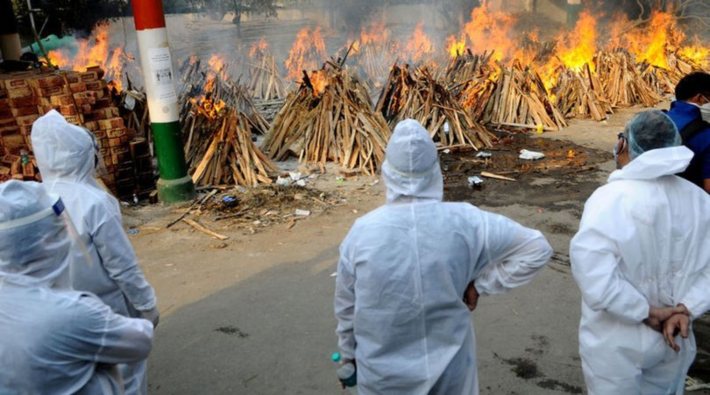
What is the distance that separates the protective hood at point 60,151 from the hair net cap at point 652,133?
3.01m

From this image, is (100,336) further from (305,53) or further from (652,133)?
(305,53)

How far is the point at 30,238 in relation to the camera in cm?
200

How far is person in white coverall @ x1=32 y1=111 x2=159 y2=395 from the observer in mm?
3098

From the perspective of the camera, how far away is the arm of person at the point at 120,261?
3.10 m

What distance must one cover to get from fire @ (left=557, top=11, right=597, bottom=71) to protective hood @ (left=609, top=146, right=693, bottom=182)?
12607mm

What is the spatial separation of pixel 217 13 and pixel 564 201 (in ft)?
43.7

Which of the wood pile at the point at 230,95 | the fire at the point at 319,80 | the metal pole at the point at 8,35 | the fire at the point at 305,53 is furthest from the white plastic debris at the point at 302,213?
the fire at the point at 305,53

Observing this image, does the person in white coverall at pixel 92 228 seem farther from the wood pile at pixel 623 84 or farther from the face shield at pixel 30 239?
the wood pile at pixel 623 84

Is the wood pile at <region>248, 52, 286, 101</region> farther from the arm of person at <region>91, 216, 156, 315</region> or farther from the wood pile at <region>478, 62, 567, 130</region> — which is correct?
the arm of person at <region>91, 216, 156, 315</region>

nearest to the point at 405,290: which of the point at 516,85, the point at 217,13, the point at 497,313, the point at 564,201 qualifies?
the point at 497,313

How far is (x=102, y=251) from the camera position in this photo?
311cm

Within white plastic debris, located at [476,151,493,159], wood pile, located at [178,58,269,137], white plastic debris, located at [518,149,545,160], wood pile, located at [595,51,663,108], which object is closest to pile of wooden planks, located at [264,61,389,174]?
wood pile, located at [178,58,269,137]

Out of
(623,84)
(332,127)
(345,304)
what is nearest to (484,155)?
(332,127)

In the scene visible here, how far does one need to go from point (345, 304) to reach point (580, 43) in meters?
18.9
